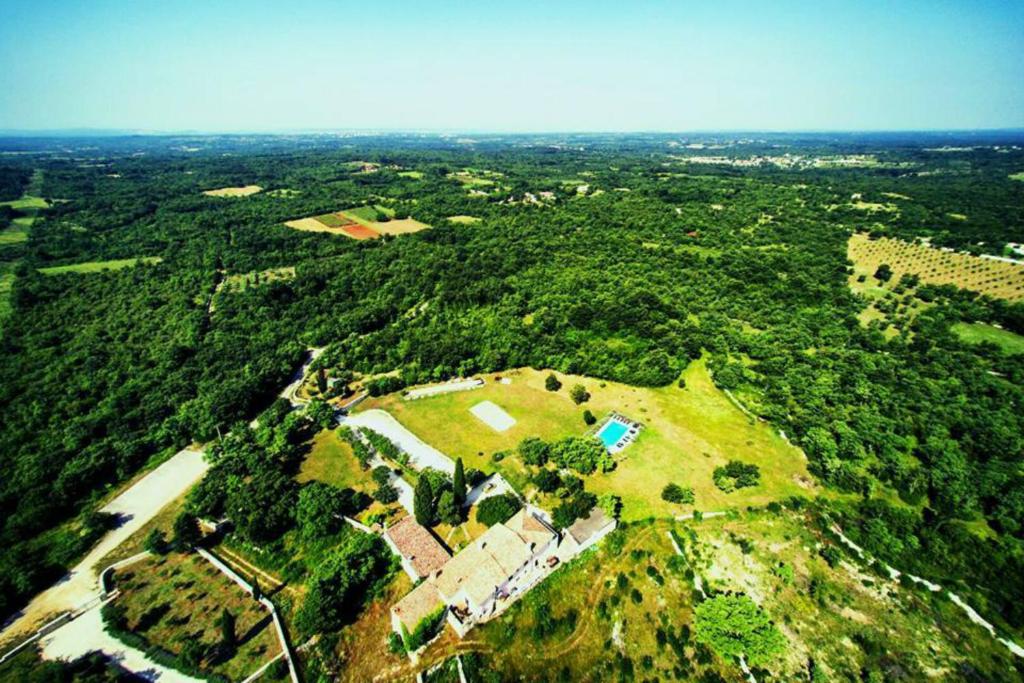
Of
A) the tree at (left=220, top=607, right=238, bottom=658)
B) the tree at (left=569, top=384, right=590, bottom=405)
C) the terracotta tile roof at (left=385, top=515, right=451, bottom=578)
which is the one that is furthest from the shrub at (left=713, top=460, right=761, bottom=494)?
the tree at (left=220, top=607, right=238, bottom=658)

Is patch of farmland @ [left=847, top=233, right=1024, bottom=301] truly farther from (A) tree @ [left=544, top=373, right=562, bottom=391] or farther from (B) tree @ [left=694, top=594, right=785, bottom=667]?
(B) tree @ [left=694, top=594, right=785, bottom=667]

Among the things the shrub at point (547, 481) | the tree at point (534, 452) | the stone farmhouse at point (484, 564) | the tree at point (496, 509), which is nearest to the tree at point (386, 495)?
the stone farmhouse at point (484, 564)

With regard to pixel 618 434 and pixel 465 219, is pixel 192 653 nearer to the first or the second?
pixel 618 434

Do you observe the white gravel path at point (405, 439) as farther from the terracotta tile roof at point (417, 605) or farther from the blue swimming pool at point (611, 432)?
the blue swimming pool at point (611, 432)

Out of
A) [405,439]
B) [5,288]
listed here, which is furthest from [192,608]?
[5,288]

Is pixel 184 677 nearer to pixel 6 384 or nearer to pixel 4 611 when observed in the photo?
pixel 4 611
